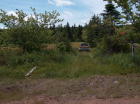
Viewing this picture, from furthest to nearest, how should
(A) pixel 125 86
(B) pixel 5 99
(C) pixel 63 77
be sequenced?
(C) pixel 63 77 → (A) pixel 125 86 → (B) pixel 5 99

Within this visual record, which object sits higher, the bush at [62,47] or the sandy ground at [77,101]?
the bush at [62,47]

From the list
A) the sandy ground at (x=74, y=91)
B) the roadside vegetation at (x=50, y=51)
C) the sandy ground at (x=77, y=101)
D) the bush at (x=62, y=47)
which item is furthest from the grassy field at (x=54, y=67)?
the bush at (x=62, y=47)

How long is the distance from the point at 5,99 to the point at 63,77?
385 centimetres

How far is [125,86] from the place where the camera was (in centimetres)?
862

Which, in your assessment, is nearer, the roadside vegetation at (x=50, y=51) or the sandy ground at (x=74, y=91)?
the sandy ground at (x=74, y=91)

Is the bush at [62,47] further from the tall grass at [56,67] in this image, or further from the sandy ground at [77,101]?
the sandy ground at [77,101]

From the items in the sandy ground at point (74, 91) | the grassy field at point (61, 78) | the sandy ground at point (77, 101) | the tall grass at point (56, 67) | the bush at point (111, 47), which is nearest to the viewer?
the sandy ground at point (77, 101)

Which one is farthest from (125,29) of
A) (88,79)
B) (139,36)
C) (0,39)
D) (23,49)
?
(0,39)

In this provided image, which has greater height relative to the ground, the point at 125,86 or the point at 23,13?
the point at 23,13

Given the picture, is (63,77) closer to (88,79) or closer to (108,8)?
(88,79)

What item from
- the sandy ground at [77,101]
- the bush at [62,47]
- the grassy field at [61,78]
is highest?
the bush at [62,47]

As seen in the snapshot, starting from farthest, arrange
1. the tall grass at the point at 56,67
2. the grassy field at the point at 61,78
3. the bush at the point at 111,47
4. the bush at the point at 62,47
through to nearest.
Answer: the bush at the point at 62,47 < the bush at the point at 111,47 < the tall grass at the point at 56,67 < the grassy field at the point at 61,78

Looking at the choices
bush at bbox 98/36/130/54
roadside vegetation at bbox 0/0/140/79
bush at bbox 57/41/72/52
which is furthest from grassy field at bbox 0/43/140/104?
bush at bbox 57/41/72/52

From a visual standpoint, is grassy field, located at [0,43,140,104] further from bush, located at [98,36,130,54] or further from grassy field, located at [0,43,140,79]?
bush, located at [98,36,130,54]
